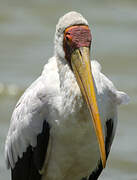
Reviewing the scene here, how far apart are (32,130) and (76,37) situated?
1.25m

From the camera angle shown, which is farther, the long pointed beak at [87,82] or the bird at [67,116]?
the bird at [67,116]

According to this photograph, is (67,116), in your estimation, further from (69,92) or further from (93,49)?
(93,49)

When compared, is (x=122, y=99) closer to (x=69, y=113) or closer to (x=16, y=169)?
(x=69, y=113)

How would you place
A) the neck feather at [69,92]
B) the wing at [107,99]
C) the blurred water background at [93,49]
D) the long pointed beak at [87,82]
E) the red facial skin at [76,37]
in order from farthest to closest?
the blurred water background at [93,49]
the wing at [107,99]
the neck feather at [69,92]
the red facial skin at [76,37]
the long pointed beak at [87,82]

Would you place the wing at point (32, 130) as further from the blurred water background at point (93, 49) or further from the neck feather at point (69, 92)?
the blurred water background at point (93, 49)

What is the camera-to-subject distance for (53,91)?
7801 millimetres

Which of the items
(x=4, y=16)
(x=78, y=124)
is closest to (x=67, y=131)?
(x=78, y=124)

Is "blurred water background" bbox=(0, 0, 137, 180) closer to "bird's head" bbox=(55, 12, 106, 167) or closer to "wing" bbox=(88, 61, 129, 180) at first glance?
"wing" bbox=(88, 61, 129, 180)

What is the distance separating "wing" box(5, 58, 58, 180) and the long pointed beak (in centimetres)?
40

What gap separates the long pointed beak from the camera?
7305 millimetres

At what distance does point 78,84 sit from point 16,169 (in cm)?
151

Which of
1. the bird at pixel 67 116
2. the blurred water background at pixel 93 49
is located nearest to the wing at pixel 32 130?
the bird at pixel 67 116

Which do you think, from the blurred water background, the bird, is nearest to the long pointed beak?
the bird

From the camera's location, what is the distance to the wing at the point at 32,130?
25.7ft
